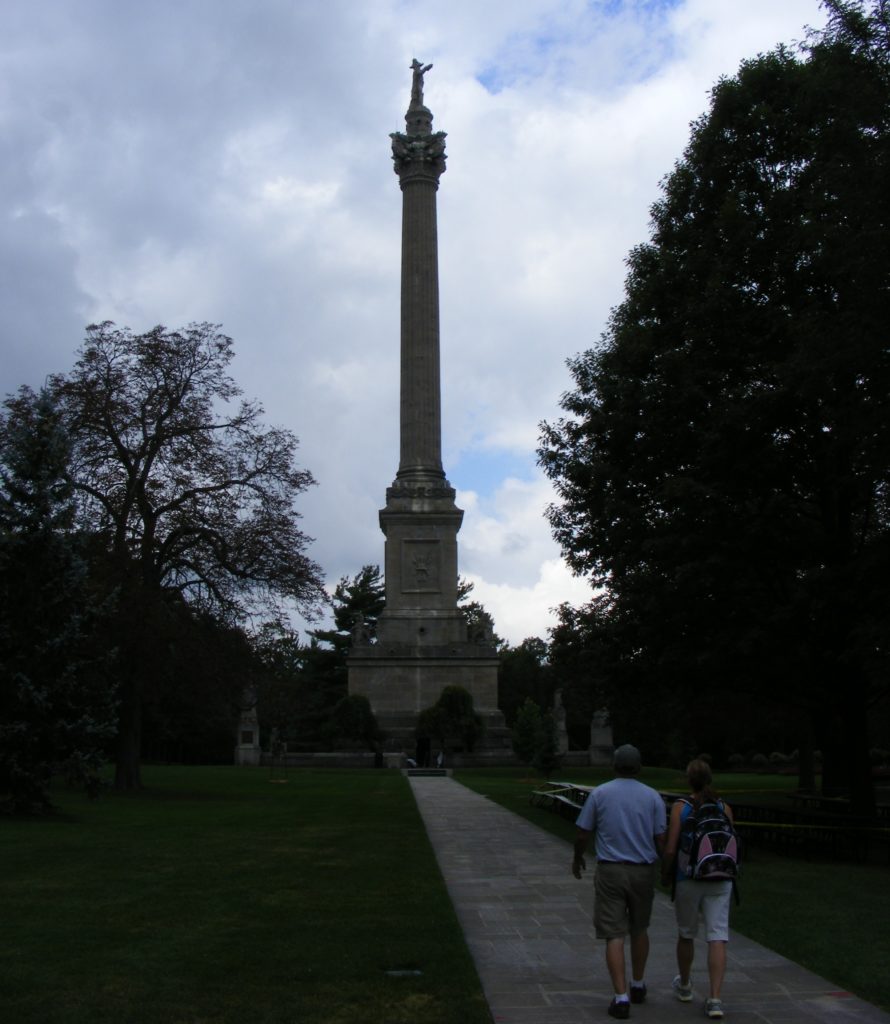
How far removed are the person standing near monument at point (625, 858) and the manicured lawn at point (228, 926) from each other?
1.05m

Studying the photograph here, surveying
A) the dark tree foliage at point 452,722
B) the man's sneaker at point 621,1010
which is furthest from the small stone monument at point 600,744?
the man's sneaker at point 621,1010

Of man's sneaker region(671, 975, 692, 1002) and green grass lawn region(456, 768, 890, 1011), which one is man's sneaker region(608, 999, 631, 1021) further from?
green grass lawn region(456, 768, 890, 1011)

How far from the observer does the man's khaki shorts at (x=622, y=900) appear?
24.6 ft

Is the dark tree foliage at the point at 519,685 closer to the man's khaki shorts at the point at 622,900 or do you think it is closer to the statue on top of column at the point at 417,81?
the statue on top of column at the point at 417,81

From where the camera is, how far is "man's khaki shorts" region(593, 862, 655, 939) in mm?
7496

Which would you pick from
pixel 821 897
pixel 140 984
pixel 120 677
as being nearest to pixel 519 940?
pixel 140 984

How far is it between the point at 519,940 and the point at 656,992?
6.60 feet

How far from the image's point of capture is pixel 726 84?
67.3 ft

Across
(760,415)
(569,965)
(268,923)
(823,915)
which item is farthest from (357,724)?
(569,965)

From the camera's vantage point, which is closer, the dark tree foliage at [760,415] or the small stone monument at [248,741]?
the dark tree foliage at [760,415]

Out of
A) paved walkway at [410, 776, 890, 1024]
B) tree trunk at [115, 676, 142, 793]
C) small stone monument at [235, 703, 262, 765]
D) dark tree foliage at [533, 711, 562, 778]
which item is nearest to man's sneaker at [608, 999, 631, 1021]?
paved walkway at [410, 776, 890, 1024]

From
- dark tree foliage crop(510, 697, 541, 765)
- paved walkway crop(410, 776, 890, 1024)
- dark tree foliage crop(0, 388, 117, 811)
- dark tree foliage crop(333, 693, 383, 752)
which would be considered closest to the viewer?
paved walkway crop(410, 776, 890, 1024)

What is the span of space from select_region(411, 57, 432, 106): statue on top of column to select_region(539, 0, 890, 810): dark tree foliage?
3854 centimetres

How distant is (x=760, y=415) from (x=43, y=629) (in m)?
13.7
